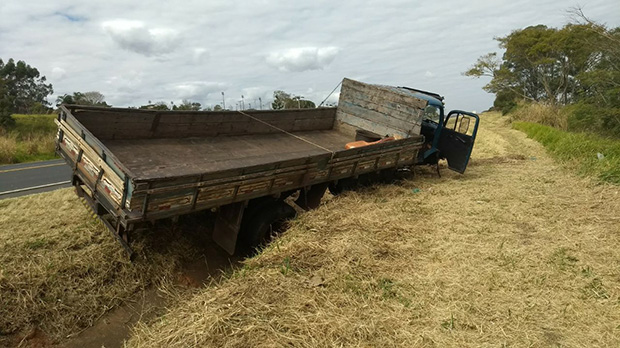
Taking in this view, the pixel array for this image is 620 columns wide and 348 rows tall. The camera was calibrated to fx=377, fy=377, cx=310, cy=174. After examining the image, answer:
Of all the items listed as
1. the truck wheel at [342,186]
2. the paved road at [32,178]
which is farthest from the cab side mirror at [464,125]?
the paved road at [32,178]

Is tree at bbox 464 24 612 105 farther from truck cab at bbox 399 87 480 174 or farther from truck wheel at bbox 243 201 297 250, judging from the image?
truck wheel at bbox 243 201 297 250

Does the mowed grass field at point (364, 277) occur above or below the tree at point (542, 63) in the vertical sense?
below

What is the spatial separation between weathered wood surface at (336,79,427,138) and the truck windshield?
2.37ft

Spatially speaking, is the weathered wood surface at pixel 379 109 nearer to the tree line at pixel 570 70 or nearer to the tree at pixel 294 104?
the tree at pixel 294 104

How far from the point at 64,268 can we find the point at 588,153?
12055 millimetres

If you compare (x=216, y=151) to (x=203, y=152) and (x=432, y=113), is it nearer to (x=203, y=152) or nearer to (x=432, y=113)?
(x=203, y=152)

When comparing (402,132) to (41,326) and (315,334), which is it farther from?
(41,326)

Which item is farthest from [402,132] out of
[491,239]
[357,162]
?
[491,239]

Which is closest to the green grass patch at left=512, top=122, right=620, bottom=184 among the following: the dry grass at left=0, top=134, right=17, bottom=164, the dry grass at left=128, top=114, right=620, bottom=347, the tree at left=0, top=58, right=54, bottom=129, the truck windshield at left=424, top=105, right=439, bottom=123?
the dry grass at left=128, top=114, right=620, bottom=347

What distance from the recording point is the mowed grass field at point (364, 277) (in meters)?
3.04

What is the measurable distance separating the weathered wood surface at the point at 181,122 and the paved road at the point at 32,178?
3617 mm

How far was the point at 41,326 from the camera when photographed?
3.85m

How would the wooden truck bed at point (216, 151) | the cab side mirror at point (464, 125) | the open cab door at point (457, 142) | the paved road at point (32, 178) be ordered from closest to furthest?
the wooden truck bed at point (216, 151), the paved road at point (32, 178), the cab side mirror at point (464, 125), the open cab door at point (457, 142)

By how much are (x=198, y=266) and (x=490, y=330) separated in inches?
149
